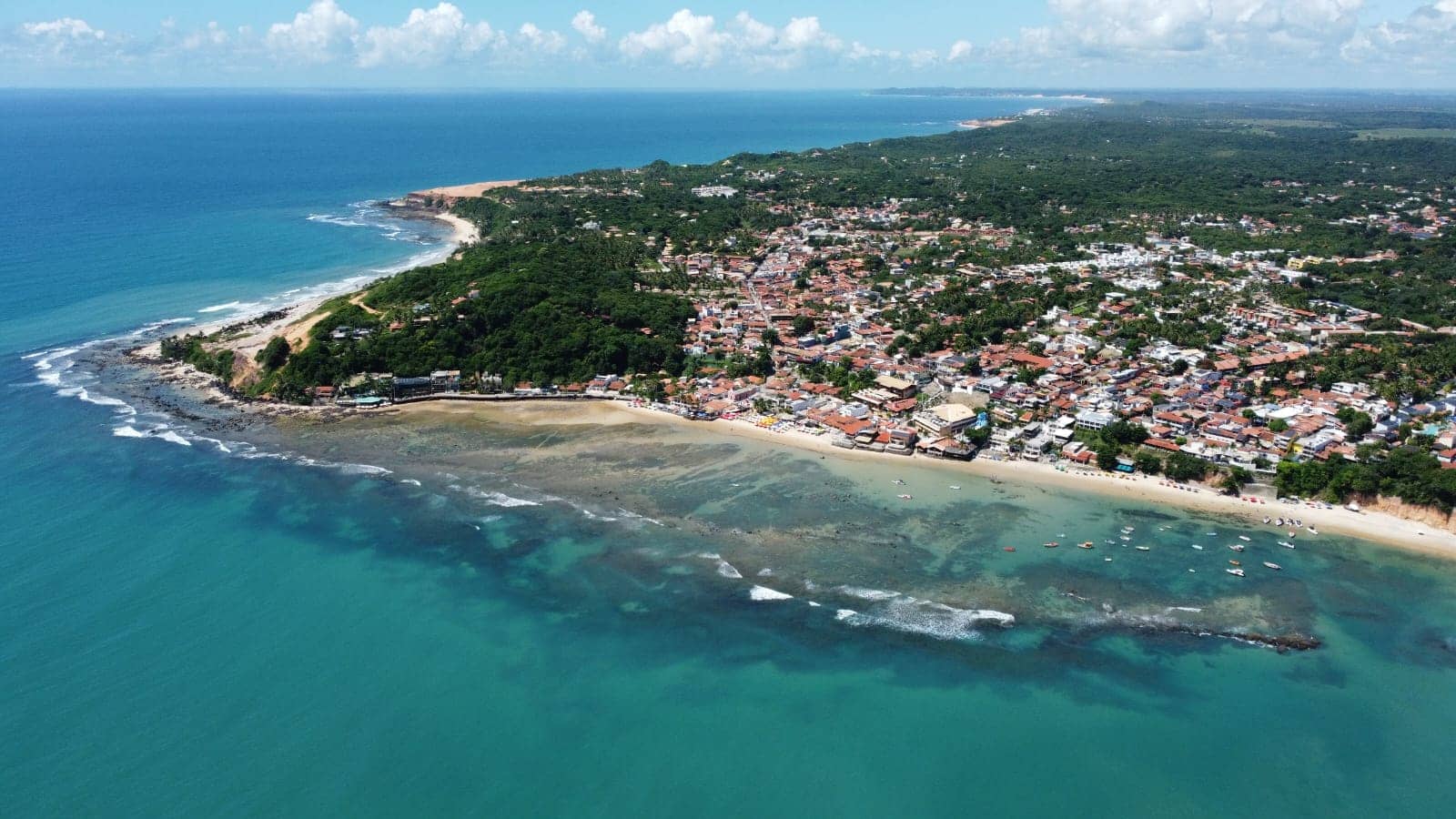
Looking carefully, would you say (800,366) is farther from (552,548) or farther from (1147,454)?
(552,548)

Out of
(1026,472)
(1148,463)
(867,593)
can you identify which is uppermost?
(1148,463)

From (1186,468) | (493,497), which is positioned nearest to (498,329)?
(493,497)

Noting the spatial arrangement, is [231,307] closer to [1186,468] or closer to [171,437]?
[171,437]

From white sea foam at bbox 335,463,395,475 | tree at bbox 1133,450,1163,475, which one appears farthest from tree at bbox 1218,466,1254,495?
white sea foam at bbox 335,463,395,475

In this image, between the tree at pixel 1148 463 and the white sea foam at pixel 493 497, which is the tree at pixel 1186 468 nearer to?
the tree at pixel 1148 463

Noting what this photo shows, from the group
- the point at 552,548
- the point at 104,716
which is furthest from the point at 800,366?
the point at 104,716
